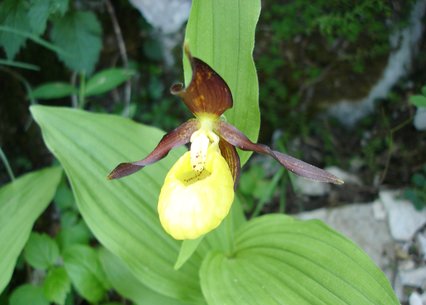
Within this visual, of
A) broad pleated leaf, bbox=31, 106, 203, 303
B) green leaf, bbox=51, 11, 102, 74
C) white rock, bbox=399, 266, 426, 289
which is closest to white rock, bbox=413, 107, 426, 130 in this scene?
white rock, bbox=399, 266, 426, 289

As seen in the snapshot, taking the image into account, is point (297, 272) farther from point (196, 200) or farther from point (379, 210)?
point (379, 210)

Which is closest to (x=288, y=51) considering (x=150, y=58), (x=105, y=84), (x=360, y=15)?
(x=360, y=15)

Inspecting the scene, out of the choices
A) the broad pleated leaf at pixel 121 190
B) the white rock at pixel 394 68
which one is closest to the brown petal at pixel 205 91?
the broad pleated leaf at pixel 121 190

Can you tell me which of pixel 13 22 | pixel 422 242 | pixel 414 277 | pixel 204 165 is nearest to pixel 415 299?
pixel 414 277

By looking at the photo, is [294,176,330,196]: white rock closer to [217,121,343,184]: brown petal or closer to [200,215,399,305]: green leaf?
[200,215,399,305]: green leaf

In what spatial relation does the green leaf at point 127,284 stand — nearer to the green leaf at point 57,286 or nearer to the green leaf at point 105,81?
the green leaf at point 57,286
